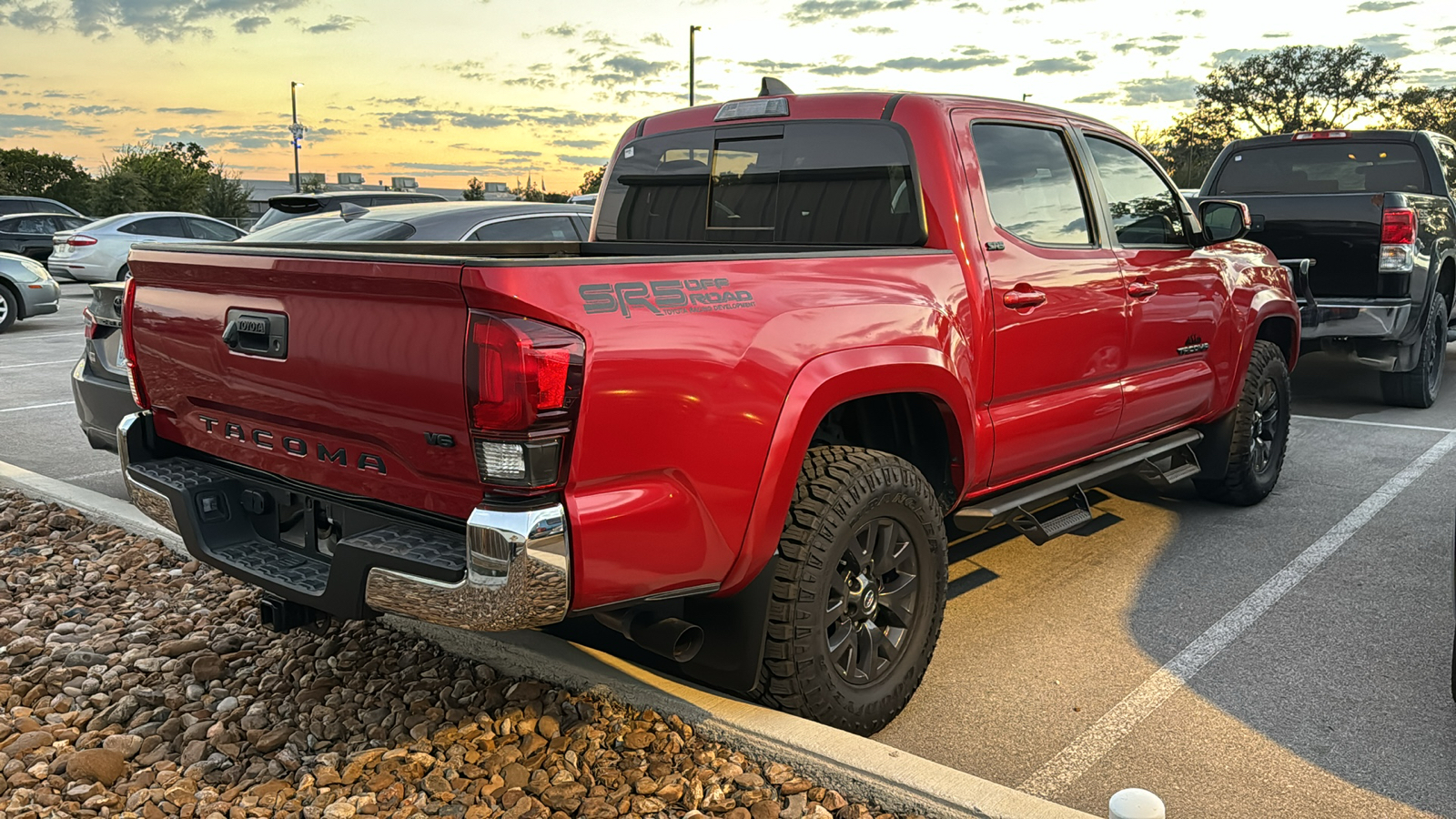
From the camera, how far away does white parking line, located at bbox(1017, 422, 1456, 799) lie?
3330 mm

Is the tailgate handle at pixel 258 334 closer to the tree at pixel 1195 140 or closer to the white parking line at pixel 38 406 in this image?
the white parking line at pixel 38 406

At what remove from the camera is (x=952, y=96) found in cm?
417

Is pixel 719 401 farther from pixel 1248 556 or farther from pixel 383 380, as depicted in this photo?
pixel 1248 556

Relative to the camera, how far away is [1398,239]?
816 centimetres

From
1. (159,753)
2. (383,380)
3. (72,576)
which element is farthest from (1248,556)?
(72,576)

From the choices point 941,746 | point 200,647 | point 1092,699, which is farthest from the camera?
point 200,647

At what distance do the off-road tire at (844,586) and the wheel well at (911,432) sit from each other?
27cm

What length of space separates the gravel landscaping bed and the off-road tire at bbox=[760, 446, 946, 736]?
298 mm

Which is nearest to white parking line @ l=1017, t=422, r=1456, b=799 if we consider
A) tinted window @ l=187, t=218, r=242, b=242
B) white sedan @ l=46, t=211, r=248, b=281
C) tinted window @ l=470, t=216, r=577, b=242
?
tinted window @ l=470, t=216, r=577, b=242

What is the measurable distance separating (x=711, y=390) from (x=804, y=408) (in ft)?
1.17

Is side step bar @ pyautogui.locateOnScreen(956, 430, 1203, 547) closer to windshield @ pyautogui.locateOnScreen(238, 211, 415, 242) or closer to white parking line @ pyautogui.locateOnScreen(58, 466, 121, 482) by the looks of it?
windshield @ pyautogui.locateOnScreen(238, 211, 415, 242)

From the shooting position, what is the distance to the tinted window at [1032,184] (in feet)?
13.8

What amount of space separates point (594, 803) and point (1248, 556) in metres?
3.64

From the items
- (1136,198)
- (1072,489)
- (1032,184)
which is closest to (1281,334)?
(1136,198)
